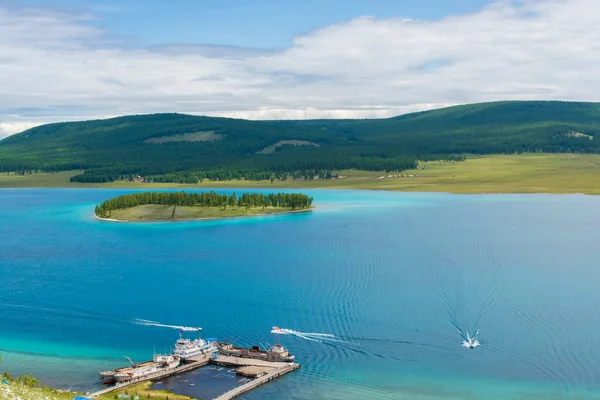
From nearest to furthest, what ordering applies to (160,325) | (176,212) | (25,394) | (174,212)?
1. (25,394)
2. (160,325)
3. (176,212)
4. (174,212)

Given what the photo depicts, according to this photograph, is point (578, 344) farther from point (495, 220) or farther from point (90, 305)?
point (495, 220)

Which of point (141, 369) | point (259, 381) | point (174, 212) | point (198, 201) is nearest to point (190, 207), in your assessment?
point (198, 201)

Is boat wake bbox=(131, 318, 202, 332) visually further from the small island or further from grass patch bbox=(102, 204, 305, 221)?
grass patch bbox=(102, 204, 305, 221)

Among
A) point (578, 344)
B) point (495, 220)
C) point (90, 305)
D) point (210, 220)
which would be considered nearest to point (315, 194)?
point (210, 220)

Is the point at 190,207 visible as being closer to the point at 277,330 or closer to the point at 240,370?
the point at 277,330

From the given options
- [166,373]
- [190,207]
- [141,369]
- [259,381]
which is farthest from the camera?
[190,207]

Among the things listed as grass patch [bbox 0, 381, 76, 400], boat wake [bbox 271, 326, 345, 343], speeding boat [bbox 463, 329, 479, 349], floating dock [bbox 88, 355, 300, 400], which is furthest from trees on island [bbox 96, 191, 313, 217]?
grass patch [bbox 0, 381, 76, 400]

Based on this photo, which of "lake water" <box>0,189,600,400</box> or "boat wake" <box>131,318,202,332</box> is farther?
"boat wake" <box>131,318,202,332</box>

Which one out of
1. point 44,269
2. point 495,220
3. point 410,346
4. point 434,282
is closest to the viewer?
point 410,346
